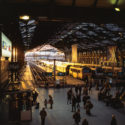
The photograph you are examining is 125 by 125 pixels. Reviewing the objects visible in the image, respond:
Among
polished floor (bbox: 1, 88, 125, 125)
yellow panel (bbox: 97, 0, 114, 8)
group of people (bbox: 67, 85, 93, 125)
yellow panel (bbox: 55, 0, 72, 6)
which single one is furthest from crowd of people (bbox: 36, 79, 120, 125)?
yellow panel (bbox: 55, 0, 72, 6)

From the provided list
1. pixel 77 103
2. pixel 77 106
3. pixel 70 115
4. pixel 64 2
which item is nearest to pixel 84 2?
pixel 64 2

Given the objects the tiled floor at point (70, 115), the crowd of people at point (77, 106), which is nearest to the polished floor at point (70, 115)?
the tiled floor at point (70, 115)

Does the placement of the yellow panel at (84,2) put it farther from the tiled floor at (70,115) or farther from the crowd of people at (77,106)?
the tiled floor at (70,115)

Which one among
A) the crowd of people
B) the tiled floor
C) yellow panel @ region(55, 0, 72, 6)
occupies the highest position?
yellow panel @ region(55, 0, 72, 6)

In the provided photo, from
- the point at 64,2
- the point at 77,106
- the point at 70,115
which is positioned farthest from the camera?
the point at 77,106

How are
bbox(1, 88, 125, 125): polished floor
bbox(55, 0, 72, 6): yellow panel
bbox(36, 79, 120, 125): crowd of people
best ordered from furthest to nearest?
bbox(1, 88, 125, 125): polished floor < bbox(36, 79, 120, 125): crowd of people < bbox(55, 0, 72, 6): yellow panel

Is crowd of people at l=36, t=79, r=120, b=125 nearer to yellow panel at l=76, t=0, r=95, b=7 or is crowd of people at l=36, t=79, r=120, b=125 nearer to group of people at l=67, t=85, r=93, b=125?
group of people at l=67, t=85, r=93, b=125

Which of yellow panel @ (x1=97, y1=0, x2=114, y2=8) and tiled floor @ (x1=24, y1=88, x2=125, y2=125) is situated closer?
yellow panel @ (x1=97, y1=0, x2=114, y2=8)

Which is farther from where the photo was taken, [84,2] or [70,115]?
[70,115]

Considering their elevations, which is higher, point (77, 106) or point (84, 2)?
point (84, 2)

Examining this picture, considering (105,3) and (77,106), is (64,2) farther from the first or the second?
(77,106)

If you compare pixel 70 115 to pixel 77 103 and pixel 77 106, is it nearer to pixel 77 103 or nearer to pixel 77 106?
pixel 77 106

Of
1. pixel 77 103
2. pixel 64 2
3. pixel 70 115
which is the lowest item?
pixel 70 115

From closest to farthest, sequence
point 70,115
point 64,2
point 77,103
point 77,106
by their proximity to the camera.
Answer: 1. point 64,2
2. point 70,115
3. point 77,106
4. point 77,103
